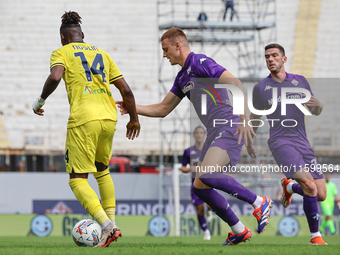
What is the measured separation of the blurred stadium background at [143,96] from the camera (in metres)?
14.5

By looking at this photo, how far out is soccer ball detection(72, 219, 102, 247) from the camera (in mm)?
4895

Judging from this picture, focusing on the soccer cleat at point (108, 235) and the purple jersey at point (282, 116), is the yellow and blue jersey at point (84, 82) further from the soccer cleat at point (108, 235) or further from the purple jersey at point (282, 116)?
the purple jersey at point (282, 116)

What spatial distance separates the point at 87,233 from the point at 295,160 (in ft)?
7.91

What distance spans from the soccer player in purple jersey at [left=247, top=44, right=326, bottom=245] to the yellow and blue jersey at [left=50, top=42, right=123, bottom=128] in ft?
5.37

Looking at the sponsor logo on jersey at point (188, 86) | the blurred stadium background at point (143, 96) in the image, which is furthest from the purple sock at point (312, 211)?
the blurred stadium background at point (143, 96)

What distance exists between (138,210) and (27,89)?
771 cm

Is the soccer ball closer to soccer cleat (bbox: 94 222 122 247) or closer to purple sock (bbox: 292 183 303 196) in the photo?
soccer cleat (bbox: 94 222 122 247)

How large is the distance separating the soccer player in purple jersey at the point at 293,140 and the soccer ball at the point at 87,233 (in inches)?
70.3

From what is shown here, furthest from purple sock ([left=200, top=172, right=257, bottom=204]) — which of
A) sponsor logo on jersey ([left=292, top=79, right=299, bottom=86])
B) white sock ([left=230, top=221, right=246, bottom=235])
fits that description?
sponsor logo on jersey ([left=292, top=79, right=299, bottom=86])

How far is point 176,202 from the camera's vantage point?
1419cm

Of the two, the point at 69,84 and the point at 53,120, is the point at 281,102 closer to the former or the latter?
the point at 69,84

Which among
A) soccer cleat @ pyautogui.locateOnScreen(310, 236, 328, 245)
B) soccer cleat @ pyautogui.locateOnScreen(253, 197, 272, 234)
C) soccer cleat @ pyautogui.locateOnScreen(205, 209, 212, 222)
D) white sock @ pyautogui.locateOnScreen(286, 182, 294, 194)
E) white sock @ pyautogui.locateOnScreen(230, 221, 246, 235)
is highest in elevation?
white sock @ pyautogui.locateOnScreen(286, 182, 294, 194)

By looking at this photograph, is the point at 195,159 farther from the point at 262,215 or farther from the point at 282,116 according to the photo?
the point at 262,215

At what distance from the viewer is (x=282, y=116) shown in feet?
19.5
